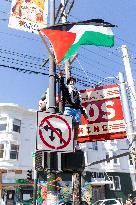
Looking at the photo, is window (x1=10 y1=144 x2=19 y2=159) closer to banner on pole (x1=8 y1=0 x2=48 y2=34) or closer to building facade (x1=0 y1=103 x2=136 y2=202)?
building facade (x1=0 y1=103 x2=136 y2=202)

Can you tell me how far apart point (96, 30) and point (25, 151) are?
104ft

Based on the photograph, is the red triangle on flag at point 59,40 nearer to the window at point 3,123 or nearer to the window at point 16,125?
the window at point 3,123

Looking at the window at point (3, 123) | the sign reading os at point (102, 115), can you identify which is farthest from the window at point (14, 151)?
the sign reading os at point (102, 115)

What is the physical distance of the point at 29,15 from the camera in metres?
9.09

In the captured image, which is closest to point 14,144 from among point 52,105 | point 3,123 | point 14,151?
point 14,151

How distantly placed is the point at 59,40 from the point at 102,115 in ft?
7.11

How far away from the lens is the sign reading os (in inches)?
295

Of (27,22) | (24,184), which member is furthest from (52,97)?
(24,184)

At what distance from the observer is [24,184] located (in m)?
36.1

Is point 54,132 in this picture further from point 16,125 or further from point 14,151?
point 16,125

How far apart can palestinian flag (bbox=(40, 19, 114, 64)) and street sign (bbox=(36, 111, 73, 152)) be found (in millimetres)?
2210

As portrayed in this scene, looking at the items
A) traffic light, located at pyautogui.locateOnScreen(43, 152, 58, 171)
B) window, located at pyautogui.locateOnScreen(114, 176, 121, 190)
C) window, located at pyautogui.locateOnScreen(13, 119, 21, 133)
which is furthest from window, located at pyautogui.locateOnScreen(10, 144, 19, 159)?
traffic light, located at pyautogui.locateOnScreen(43, 152, 58, 171)

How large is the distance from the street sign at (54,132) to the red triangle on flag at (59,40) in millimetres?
2349

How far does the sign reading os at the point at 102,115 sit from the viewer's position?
749cm
